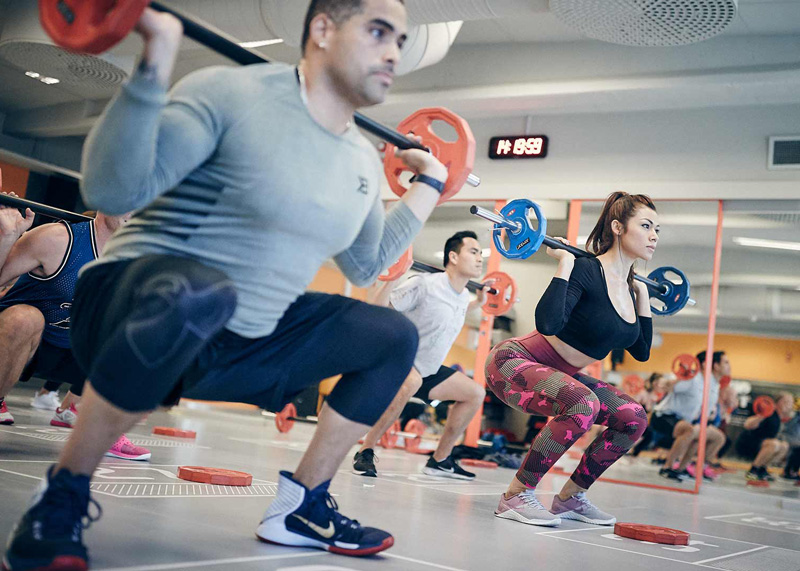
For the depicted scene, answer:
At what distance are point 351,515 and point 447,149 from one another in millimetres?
1005

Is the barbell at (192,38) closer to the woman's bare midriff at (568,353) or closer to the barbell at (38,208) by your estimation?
the woman's bare midriff at (568,353)

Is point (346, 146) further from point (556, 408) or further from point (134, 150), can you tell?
point (556, 408)

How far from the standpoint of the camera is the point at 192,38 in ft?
4.52

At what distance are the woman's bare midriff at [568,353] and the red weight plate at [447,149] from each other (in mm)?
945

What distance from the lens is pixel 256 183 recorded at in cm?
126

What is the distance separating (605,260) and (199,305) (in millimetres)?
2049

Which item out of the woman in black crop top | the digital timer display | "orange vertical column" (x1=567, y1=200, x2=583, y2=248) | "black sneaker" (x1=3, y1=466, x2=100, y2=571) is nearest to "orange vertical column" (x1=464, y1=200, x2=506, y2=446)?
the digital timer display

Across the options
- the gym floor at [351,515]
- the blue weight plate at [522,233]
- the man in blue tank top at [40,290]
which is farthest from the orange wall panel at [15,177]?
the blue weight plate at [522,233]

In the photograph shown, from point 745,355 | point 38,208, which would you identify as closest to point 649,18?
point 38,208

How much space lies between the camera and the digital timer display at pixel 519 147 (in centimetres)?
681

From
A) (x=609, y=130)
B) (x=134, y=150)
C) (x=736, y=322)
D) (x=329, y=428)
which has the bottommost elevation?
(x=329, y=428)

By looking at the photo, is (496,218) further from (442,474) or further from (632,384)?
(632,384)

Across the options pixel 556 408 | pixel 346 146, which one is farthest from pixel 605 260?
pixel 346 146

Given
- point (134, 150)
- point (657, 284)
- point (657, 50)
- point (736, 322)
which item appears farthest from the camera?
point (736, 322)
